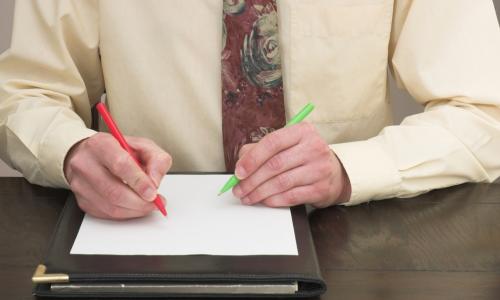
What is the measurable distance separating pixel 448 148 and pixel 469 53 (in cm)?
22

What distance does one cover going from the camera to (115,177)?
1.09 metres

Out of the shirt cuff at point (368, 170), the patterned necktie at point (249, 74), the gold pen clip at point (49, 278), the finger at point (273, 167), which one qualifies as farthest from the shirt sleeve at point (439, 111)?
the gold pen clip at point (49, 278)

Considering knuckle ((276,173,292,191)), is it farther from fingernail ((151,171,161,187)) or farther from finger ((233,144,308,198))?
fingernail ((151,171,161,187))

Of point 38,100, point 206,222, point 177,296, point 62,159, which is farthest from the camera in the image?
point 38,100

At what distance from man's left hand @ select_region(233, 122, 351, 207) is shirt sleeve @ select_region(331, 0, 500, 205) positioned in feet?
0.20

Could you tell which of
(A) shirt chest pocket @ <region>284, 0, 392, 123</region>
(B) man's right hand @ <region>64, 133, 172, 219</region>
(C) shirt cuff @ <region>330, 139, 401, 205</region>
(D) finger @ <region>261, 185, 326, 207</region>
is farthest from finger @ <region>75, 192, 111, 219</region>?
(A) shirt chest pocket @ <region>284, 0, 392, 123</region>

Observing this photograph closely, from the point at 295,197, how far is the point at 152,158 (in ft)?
0.73

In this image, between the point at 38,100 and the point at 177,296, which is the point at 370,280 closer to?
the point at 177,296

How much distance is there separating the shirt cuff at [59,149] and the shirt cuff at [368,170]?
42 cm

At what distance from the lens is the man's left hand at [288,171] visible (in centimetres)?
111

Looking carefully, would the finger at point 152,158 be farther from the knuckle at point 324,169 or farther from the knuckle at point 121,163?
the knuckle at point 324,169

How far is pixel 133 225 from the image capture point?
105 cm

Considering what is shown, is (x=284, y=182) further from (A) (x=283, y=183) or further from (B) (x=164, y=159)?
(B) (x=164, y=159)

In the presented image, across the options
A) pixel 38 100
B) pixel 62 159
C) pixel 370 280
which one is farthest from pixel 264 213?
pixel 38 100
